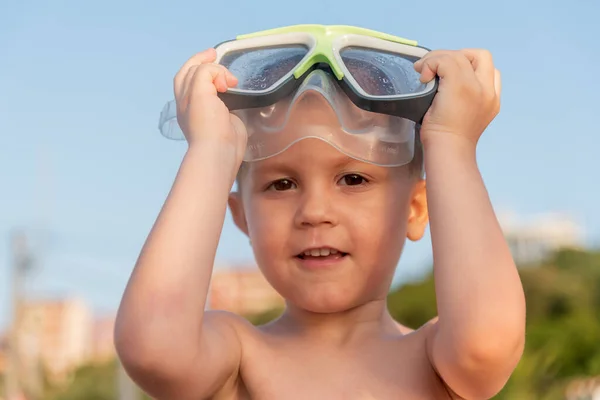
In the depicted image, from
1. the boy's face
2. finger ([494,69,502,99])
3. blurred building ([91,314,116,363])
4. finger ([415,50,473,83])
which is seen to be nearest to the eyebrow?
the boy's face

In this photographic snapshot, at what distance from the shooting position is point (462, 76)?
2510 mm

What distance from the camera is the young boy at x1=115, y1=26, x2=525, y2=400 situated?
7.54 feet

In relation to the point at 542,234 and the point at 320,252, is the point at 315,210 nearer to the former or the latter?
the point at 320,252

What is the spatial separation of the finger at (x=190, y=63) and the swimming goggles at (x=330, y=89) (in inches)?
1.0

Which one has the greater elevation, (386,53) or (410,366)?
(386,53)

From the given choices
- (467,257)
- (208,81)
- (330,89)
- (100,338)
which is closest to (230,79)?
(208,81)

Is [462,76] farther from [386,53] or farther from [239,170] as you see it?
[239,170]

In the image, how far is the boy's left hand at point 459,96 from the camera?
8.19ft

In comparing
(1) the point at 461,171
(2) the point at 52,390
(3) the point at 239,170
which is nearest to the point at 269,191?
(3) the point at 239,170

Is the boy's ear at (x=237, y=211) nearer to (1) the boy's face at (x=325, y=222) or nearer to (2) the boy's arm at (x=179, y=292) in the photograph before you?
(1) the boy's face at (x=325, y=222)

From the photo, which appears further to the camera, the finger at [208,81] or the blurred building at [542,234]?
the blurred building at [542,234]

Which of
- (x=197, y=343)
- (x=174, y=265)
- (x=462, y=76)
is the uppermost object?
(x=462, y=76)

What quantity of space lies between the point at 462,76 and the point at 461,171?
0.25m

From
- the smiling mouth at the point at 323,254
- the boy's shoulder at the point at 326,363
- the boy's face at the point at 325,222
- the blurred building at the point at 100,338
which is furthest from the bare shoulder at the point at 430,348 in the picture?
the blurred building at the point at 100,338
